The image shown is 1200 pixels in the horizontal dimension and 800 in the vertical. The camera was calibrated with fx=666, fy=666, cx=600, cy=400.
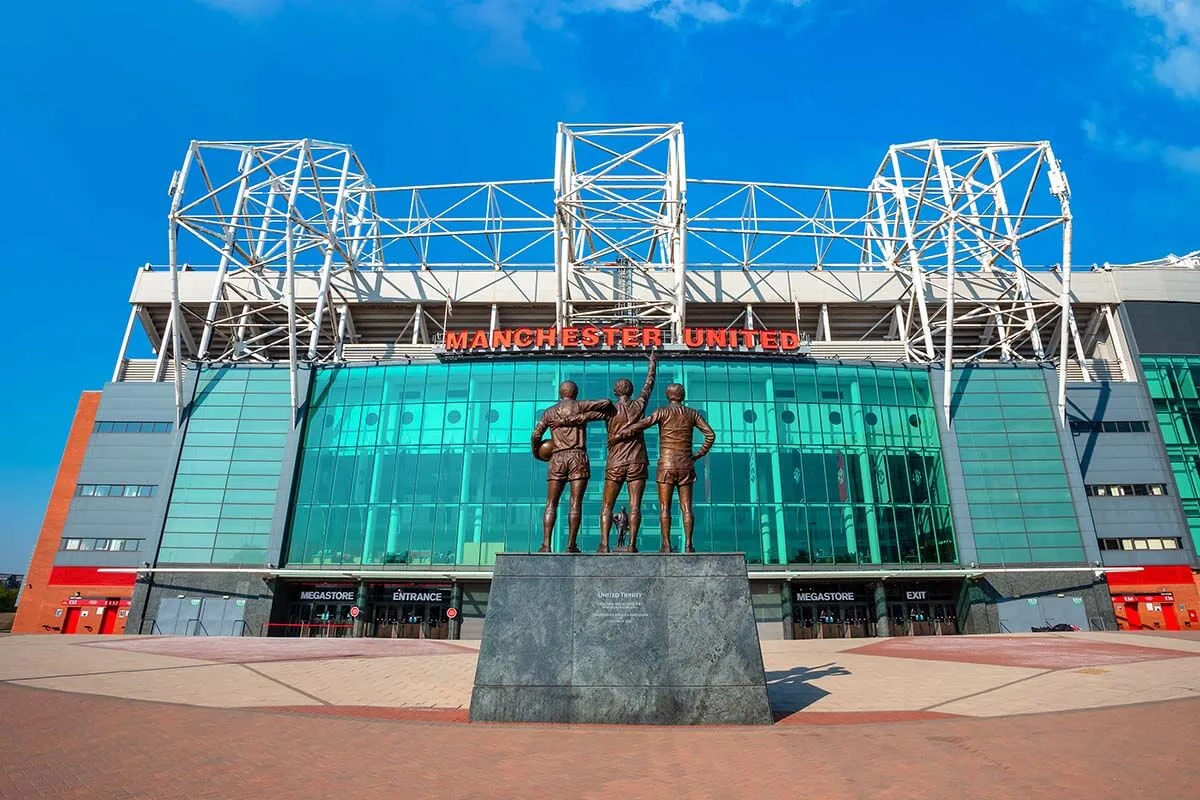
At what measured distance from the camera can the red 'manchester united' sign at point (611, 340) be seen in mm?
41469

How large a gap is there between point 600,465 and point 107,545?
99.1ft

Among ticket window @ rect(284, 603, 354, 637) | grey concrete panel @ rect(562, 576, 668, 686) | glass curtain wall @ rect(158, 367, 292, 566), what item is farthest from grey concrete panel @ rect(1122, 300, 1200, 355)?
glass curtain wall @ rect(158, 367, 292, 566)

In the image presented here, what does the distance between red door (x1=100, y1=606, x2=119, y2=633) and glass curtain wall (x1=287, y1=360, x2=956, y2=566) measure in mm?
11841

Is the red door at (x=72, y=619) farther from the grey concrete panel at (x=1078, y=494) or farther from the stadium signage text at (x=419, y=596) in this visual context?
the grey concrete panel at (x=1078, y=494)

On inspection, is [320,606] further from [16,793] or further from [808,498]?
[16,793]

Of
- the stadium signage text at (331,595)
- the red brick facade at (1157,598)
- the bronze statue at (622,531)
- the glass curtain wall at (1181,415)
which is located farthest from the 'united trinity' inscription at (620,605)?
the glass curtain wall at (1181,415)

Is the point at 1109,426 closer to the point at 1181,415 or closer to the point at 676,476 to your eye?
the point at 1181,415

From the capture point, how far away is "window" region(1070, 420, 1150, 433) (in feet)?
140

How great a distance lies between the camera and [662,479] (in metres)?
12.3

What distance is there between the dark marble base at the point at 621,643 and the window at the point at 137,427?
4092 cm

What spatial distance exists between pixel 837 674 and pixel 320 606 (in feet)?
104

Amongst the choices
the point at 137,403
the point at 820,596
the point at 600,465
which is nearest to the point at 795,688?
the point at 600,465

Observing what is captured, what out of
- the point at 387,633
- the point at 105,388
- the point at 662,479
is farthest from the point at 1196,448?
the point at 105,388

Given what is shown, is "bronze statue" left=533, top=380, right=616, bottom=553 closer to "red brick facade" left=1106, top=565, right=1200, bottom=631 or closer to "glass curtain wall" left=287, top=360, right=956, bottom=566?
"glass curtain wall" left=287, top=360, right=956, bottom=566
